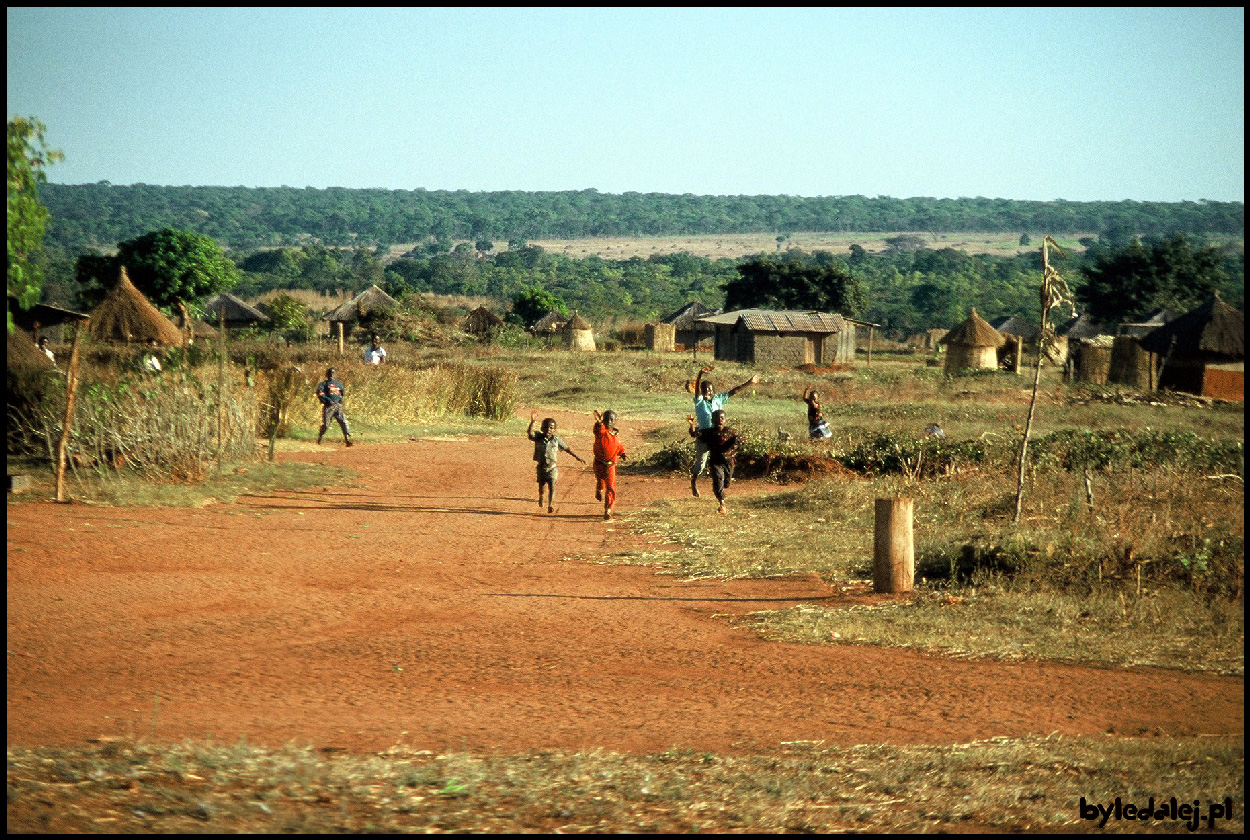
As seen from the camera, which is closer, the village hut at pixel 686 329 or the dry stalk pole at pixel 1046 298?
the dry stalk pole at pixel 1046 298

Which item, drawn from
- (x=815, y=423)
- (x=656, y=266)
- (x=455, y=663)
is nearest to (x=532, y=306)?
(x=815, y=423)

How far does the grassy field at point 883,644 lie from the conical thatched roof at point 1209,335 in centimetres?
1715

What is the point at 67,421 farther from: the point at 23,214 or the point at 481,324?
the point at 481,324

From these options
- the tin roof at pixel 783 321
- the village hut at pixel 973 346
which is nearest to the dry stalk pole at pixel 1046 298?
the village hut at pixel 973 346

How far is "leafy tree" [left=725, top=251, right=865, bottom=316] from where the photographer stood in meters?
68.6

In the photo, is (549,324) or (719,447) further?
(549,324)

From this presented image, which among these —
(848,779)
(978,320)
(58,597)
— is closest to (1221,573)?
(848,779)

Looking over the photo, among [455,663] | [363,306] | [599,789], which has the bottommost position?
[455,663]

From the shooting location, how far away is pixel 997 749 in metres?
5.91

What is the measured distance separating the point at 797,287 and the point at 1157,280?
65.6 ft

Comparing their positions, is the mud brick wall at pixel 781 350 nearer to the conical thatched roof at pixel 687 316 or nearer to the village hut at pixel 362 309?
the conical thatched roof at pixel 687 316

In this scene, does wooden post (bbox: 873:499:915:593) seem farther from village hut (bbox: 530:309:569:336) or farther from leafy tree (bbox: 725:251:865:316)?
leafy tree (bbox: 725:251:865:316)

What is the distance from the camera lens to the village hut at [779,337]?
4788cm

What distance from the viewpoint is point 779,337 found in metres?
48.2
